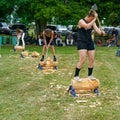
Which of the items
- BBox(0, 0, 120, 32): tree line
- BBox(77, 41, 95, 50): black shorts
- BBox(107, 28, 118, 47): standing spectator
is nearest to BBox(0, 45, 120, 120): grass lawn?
BBox(77, 41, 95, 50): black shorts

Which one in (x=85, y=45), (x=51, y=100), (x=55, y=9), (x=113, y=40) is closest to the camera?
(x=51, y=100)

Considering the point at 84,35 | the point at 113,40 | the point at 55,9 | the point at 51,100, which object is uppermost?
the point at 55,9

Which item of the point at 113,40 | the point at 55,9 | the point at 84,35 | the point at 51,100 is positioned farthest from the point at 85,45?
the point at 113,40

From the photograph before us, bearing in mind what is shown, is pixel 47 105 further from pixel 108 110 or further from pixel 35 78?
pixel 35 78

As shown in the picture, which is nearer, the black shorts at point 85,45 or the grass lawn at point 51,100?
the grass lawn at point 51,100

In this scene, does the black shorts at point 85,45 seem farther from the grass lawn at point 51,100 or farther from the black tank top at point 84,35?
the grass lawn at point 51,100

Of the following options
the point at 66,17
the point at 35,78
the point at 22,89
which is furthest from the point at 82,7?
the point at 22,89

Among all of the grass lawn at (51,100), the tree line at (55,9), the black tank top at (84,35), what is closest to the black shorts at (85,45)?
the black tank top at (84,35)

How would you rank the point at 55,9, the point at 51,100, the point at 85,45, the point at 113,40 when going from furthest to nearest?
the point at 113,40 < the point at 55,9 < the point at 85,45 < the point at 51,100

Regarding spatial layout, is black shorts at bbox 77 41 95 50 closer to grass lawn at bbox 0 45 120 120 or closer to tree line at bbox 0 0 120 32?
grass lawn at bbox 0 45 120 120

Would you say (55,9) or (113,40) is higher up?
(55,9)

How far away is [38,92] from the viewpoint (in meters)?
9.09

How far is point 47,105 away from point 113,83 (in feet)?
10.9

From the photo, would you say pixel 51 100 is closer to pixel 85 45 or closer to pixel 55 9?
pixel 85 45
